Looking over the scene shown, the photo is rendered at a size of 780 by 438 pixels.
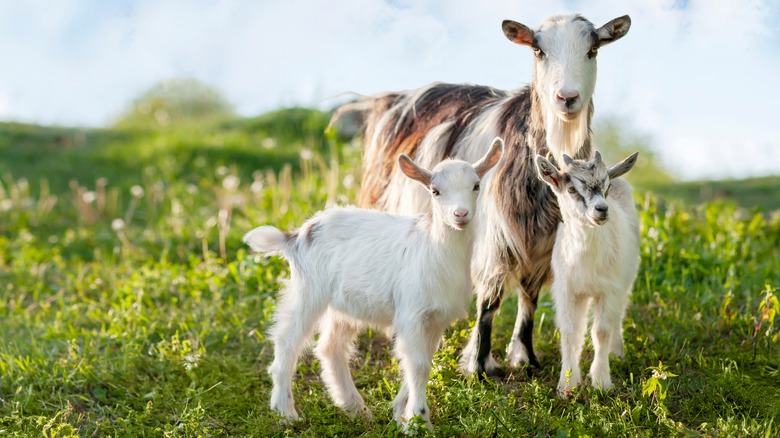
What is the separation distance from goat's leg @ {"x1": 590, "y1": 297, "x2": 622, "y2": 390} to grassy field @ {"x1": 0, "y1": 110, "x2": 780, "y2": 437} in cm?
9

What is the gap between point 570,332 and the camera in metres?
4.56

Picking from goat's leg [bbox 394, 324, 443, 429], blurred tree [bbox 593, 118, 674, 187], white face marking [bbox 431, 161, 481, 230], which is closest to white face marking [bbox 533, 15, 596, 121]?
white face marking [bbox 431, 161, 481, 230]

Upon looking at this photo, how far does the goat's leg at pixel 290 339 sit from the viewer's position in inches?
179

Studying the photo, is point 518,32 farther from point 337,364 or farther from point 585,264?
point 337,364

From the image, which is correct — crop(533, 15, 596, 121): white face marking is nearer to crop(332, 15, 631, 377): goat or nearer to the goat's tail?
crop(332, 15, 631, 377): goat

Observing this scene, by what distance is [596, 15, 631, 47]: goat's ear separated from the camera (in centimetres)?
455

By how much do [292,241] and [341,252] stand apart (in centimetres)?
35

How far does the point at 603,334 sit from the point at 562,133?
3.48 ft

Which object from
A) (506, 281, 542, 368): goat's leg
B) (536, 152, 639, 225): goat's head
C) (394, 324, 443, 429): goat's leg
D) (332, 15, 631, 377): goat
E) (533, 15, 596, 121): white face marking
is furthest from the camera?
(506, 281, 542, 368): goat's leg

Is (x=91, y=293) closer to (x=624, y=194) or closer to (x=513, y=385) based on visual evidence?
(x=513, y=385)

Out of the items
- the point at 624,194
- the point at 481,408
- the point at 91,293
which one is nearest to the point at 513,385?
the point at 481,408

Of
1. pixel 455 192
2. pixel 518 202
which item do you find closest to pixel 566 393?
pixel 518 202

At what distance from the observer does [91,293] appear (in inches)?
283

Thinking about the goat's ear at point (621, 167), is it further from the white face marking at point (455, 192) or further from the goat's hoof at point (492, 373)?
the goat's hoof at point (492, 373)
